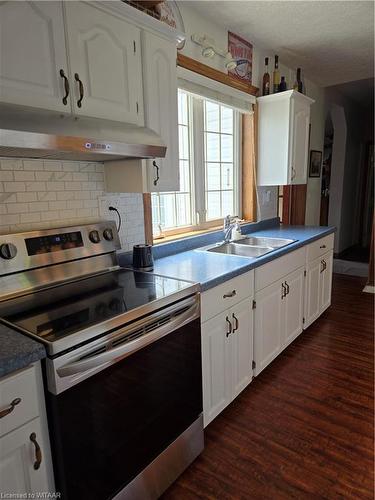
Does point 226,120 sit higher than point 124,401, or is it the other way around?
point 226,120

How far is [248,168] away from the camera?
312 cm

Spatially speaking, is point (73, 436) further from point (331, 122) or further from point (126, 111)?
point (331, 122)

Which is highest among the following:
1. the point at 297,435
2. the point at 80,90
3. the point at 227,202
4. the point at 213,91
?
the point at 213,91

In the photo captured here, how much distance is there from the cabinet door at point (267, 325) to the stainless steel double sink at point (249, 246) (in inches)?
13.1

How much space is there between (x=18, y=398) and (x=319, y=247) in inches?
104

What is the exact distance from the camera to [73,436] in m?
1.03

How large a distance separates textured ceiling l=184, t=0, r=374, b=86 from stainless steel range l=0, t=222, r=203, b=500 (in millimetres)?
1785

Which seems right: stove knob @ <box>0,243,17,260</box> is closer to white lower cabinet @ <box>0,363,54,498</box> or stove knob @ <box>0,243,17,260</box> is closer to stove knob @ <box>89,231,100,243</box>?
stove knob @ <box>89,231,100,243</box>

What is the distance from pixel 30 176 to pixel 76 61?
20.5 inches

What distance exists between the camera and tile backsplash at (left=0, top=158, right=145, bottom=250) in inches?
56.0

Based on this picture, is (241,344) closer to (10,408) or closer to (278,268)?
(278,268)

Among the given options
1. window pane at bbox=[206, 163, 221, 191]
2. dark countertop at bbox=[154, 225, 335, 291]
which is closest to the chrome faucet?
dark countertop at bbox=[154, 225, 335, 291]

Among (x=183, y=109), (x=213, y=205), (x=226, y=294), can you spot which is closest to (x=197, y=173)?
(x=213, y=205)

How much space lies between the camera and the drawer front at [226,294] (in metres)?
1.62
